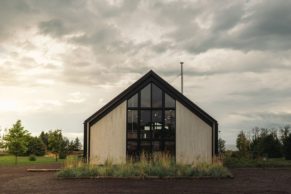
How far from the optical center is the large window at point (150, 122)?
92.6 ft

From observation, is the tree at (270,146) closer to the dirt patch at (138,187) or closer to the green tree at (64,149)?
the dirt patch at (138,187)

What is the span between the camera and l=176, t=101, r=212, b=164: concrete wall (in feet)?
93.3

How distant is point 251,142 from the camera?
133 ft

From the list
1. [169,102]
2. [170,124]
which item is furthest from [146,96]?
[170,124]

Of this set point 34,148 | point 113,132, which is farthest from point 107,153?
point 34,148

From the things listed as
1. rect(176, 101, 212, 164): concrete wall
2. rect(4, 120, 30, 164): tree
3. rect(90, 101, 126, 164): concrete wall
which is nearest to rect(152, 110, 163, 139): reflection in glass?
rect(176, 101, 212, 164): concrete wall

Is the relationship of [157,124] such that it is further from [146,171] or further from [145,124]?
[146,171]

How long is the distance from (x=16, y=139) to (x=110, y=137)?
12.0 m

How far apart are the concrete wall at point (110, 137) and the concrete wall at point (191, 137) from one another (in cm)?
382

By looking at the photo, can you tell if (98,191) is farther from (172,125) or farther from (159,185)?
(172,125)

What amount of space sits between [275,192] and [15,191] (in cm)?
959

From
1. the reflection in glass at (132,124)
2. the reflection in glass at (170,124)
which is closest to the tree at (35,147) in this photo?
the reflection in glass at (132,124)

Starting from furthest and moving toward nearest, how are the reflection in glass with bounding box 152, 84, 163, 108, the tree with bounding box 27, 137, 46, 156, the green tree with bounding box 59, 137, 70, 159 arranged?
1. the tree with bounding box 27, 137, 46, 156
2. the green tree with bounding box 59, 137, 70, 159
3. the reflection in glass with bounding box 152, 84, 163, 108

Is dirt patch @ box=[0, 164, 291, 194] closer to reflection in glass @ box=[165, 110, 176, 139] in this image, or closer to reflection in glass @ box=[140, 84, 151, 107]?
reflection in glass @ box=[165, 110, 176, 139]
